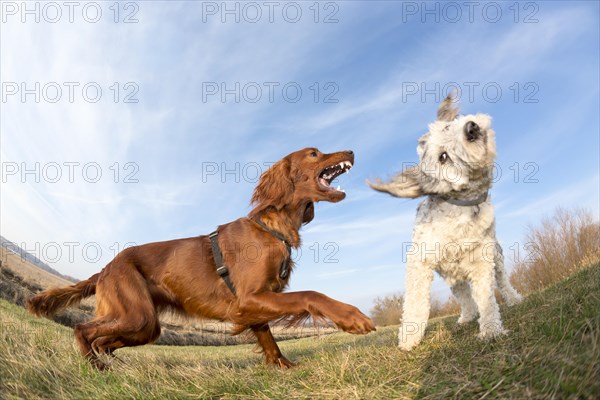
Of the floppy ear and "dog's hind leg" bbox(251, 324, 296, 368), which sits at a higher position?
the floppy ear

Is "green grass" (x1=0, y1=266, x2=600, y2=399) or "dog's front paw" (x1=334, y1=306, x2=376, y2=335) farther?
"dog's front paw" (x1=334, y1=306, x2=376, y2=335)

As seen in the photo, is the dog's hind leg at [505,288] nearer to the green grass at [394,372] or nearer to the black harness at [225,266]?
the green grass at [394,372]

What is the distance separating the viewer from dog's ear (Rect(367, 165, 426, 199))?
524 centimetres

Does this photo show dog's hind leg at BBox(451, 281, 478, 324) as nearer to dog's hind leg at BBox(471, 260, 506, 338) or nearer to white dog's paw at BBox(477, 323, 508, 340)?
dog's hind leg at BBox(471, 260, 506, 338)

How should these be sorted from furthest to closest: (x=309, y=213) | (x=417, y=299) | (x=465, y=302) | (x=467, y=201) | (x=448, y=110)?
(x=465, y=302) < (x=448, y=110) < (x=309, y=213) < (x=417, y=299) < (x=467, y=201)

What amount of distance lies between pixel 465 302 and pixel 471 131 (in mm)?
2652

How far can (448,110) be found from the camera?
5.78 m

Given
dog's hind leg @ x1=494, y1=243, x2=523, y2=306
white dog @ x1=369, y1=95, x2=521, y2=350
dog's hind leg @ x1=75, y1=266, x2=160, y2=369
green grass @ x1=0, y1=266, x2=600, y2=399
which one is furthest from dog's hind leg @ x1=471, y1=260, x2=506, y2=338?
dog's hind leg @ x1=75, y1=266, x2=160, y2=369

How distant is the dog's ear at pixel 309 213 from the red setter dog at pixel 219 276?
0.01m

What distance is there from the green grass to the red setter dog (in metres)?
0.35

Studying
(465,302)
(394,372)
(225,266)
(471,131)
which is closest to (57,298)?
(225,266)

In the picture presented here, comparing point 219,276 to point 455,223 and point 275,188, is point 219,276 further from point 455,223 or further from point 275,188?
point 455,223

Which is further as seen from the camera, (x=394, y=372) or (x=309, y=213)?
(x=309, y=213)

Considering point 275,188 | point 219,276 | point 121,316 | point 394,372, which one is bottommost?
point 394,372
